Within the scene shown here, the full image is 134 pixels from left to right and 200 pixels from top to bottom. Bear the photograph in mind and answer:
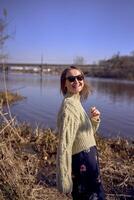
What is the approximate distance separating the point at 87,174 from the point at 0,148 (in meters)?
1.89

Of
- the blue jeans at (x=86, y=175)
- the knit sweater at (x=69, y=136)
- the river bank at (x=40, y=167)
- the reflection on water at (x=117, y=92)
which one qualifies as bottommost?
the reflection on water at (x=117, y=92)

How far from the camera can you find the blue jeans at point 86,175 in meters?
2.71

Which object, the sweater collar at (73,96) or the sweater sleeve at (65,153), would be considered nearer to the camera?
the sweater sleeve at (65,153)

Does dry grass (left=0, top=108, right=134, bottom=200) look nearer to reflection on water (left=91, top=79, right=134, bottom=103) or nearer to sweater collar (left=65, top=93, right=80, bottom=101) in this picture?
sweater collar (left=65, top=93, right=80, bottom=101)

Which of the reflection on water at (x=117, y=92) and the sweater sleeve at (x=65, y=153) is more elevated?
the sweater sleeve at (x=65, y=153)

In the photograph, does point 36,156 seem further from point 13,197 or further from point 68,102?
point 68,102

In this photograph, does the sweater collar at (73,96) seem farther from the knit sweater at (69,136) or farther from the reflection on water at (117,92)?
the reflection on water at (117,92)

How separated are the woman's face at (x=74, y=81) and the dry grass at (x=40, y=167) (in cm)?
169

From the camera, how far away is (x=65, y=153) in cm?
255

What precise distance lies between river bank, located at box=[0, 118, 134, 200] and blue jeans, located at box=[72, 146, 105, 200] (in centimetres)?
130

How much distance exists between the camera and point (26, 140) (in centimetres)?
748

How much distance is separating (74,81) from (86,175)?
2.62 feet

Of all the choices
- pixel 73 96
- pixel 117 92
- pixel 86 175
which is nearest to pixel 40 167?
pixel 86 175

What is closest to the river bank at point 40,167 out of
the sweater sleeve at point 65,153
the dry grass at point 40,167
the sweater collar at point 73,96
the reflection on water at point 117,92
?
the dry grass at point 40,167
